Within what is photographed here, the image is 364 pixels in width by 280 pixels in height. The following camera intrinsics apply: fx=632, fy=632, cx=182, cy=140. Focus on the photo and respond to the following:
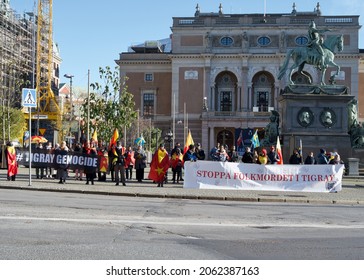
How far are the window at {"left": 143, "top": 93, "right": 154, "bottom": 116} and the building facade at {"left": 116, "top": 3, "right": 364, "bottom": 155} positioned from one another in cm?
523

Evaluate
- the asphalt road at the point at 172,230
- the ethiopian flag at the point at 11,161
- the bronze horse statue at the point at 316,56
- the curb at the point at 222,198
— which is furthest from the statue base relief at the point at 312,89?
the asphalt road at the point at 172,230

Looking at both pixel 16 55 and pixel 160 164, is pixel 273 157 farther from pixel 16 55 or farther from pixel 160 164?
pixel 16 55

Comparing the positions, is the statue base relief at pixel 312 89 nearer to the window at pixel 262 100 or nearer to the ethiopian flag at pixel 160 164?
the ethiopian flag at pixel 160 164

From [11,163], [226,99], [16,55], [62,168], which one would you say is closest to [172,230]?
[62,168]

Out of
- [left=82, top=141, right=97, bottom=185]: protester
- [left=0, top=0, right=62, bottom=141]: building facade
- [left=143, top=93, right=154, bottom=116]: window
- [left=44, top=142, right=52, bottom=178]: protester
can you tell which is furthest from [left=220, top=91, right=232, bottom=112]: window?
[left=82, top=141, right=97, bottom=185]: protester

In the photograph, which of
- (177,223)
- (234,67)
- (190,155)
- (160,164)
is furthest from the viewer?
(234,67)

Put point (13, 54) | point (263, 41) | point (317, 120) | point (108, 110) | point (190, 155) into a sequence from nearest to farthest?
point (190, 155)
point (317, 120)
point (108, 110)
point (13, 54)
point (263, 41)

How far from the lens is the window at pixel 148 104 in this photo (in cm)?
9356

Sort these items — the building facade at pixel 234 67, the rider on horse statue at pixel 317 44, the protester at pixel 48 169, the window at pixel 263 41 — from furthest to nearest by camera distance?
the window at pixel 263 41
the building facade at pixel 234 67
the rider on horse statue at pixel 317 44
the protester at pixel 48 169

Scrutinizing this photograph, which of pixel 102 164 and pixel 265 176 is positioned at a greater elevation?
pixel 102 164

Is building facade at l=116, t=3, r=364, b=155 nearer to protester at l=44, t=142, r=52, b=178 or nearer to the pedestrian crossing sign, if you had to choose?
protester at l=44, t=142, r=52, b=178

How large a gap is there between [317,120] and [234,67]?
54.5m

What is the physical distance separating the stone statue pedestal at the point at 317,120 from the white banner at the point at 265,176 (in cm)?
1003

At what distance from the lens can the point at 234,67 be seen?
8781cm
